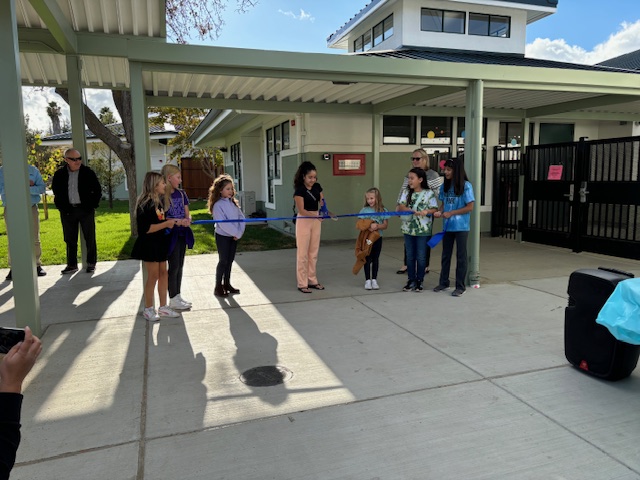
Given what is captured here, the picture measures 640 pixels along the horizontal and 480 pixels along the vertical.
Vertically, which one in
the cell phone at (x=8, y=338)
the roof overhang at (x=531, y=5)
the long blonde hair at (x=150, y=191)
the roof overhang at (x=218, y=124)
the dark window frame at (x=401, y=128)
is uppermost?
the roof overhang at (x=531, y=5)

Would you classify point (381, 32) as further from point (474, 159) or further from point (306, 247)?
point (306, 247)

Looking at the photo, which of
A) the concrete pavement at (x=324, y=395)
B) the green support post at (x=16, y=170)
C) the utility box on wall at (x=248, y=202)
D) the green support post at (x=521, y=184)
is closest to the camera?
the concrete pavement at (x=324, y=395)

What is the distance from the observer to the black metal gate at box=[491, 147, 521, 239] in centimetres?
1127

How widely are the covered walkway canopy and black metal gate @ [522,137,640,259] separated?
3.35 ft

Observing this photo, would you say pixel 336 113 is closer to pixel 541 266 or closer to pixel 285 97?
pixel 285 97

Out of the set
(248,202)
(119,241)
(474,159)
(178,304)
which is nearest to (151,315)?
(178,304)

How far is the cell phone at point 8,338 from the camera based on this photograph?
1500 millimetres

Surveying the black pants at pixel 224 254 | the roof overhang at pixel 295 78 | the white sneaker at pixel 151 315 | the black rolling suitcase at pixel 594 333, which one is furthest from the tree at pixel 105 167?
the black rolling suitcase at pixel 594 333

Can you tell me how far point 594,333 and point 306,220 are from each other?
12.1 ft

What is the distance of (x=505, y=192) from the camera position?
11414 millimetres

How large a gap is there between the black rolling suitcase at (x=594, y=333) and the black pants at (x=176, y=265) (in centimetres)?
409

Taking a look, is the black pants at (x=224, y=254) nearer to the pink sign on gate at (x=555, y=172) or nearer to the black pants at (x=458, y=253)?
the black pants at (x=458, y=253)

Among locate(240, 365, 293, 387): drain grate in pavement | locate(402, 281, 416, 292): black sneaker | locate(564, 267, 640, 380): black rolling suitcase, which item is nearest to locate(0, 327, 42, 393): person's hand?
locate(240, 365, 293, 387): drain grate in pavement

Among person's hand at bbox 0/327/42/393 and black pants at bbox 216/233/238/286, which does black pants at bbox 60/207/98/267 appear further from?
person's hand at bbox 0/327/42/393
